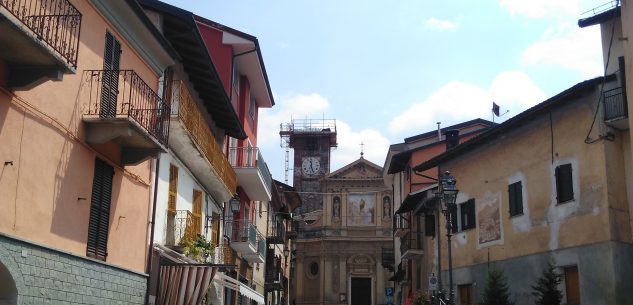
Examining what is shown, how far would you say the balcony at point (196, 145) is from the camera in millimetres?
18562

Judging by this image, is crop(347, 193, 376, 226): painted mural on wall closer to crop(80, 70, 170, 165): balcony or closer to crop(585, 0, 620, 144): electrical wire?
crop(585, 0, 620, 144): electrical wire

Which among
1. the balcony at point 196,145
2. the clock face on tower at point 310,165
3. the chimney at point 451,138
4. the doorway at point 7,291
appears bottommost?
the doorway at point 7,291

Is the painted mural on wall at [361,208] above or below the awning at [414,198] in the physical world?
above

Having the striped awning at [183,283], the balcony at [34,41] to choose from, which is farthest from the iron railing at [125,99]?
the striped awning at [183,283]

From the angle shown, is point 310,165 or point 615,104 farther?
point 310,165

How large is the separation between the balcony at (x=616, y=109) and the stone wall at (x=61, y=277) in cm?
1214

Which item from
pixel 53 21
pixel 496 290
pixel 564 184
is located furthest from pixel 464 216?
pixel 53 21

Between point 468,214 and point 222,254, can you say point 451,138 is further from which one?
point 222,254

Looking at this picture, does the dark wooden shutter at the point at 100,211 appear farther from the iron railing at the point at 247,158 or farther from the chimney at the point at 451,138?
the chimney at the point at 451,138

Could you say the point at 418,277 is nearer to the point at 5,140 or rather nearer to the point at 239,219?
the point at 239,219

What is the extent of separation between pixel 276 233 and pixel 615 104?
30.7 meters

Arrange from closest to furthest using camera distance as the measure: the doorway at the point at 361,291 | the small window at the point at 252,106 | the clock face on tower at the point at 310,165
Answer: the small window at the point at 252,106 → the doorway at the point at 361,291 → the clock face on tower at the point at 310,165

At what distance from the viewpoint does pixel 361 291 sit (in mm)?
66562

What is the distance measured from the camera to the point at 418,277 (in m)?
37.4
